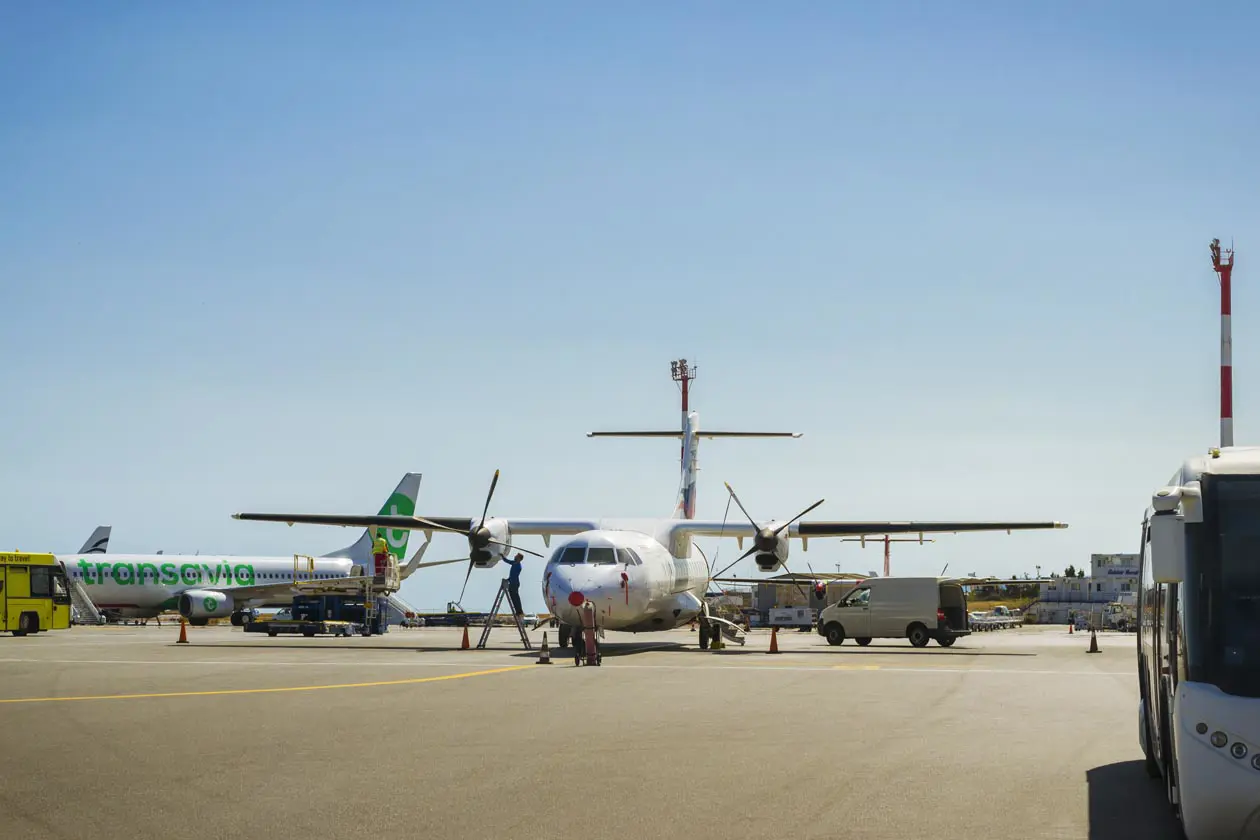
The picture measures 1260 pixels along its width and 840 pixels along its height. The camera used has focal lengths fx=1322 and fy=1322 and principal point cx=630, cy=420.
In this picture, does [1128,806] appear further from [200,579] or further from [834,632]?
[200,579]

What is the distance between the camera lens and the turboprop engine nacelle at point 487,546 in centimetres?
3522

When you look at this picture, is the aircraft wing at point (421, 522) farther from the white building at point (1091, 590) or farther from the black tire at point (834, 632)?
the white building at point (1091, 590)

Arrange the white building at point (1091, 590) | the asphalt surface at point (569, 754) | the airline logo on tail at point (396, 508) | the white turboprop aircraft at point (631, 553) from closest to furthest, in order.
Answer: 1. the asphalt surface at point (569, 754)
2. the white turboprop aircraft at point (631, 553)
3. the airline logo on tail at point (396, 508)
4. the white building at point (1091, 590)

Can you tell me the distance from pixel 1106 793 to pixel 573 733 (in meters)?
5.37

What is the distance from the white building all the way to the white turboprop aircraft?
46953 mm

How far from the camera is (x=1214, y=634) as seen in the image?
24.1ft

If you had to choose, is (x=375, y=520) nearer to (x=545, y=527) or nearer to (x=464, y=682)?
(x=545, y=527)

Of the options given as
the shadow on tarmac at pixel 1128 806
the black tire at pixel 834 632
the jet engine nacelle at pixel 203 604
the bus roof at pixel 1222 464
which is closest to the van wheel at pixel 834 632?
the black tire at pixel 834 632

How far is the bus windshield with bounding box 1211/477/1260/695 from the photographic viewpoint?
721 cm

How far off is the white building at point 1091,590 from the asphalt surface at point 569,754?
60916mm

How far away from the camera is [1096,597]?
84312mm

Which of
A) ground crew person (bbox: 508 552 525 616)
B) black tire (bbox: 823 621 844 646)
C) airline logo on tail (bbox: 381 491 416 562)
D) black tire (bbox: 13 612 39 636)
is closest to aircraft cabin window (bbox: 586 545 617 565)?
ground crew person (bbox: 508 552 525 616)

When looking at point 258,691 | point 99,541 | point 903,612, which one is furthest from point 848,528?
point 99,541

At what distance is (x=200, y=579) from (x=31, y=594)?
20.1 metres
